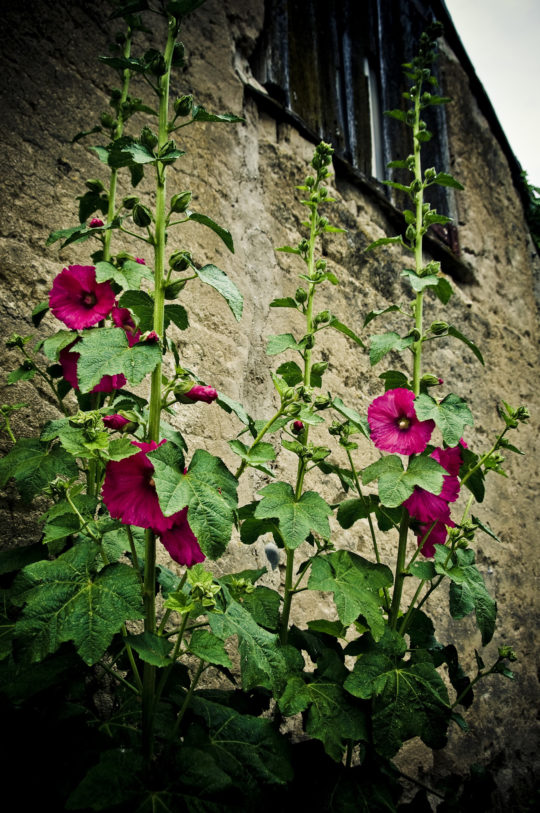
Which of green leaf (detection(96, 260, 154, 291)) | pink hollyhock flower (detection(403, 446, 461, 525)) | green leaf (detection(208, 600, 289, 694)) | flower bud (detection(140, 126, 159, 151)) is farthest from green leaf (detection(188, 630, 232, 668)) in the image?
flower bud (detection(140, 126, 159, 151))

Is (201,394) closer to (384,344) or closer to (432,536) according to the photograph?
(384,344)

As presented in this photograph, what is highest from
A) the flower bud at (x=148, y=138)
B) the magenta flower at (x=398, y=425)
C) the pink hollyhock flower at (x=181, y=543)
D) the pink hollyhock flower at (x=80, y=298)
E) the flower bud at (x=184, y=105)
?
the flower bud at (x=184, y=105)

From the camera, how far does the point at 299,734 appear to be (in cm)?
161

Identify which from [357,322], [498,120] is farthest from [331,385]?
[498,120]

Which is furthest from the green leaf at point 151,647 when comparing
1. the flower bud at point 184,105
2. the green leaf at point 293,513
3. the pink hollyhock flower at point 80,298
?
the flower bud at point 184,105

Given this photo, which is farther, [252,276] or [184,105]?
[252,276]

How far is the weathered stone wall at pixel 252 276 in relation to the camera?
1.50 meters

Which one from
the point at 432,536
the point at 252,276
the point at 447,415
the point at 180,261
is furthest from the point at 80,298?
the point at 252,276

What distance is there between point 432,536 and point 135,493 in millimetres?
676

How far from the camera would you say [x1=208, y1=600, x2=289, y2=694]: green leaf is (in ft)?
2.62

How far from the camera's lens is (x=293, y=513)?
101 cm

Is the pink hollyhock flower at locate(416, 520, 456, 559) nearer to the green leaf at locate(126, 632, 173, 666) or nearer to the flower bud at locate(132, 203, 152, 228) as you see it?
the green leaf at locate(126, 632, 173, 666)

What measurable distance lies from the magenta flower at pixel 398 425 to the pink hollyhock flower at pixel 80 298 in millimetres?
556

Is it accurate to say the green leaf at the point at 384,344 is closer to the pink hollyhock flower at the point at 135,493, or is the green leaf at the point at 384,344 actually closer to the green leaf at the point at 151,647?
the pink hollyhock flower at the point at 135,493
